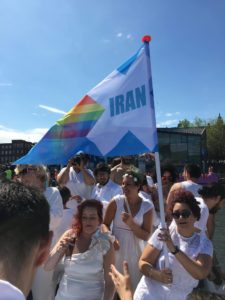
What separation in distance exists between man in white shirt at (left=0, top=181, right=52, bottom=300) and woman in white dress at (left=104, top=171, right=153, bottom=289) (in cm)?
242

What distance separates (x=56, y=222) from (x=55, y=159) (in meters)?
0.89

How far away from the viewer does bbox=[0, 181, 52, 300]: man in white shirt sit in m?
1.11

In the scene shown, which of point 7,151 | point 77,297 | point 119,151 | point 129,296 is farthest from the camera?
point 7,151

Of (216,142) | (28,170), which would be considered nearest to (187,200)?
(28,170)

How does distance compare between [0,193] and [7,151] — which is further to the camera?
[7,151]

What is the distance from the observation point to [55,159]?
353 centimetres

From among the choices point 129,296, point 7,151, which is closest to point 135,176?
point 129,296

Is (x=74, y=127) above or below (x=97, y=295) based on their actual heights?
above

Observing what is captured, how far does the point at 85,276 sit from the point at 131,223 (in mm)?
772

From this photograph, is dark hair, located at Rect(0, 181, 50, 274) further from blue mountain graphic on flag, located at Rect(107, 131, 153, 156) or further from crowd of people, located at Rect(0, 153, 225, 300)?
blue mountain graphic on flag, located at Rect(107, 131, 153, 156)

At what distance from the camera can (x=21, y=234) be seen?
1143 mm

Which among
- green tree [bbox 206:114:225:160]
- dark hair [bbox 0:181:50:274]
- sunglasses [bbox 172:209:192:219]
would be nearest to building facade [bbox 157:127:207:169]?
green tree [bbox 206:114:225:160]

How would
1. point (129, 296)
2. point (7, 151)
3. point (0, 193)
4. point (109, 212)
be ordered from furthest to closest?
point (7, 151) → point (109, 212) → point (129, 296) → point (0, 193)

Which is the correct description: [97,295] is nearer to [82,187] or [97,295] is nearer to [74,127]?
[74,127]
